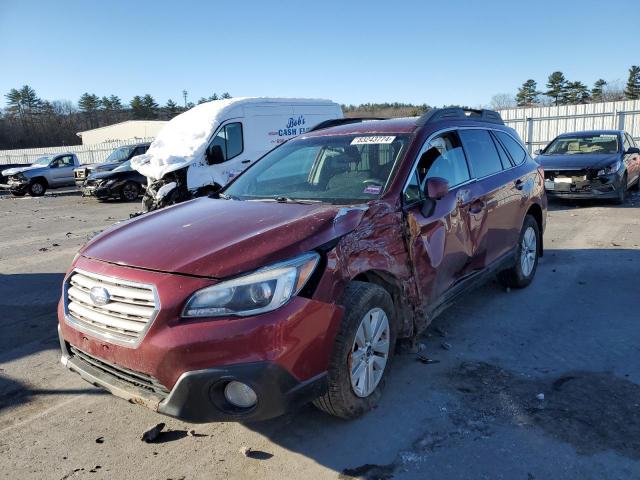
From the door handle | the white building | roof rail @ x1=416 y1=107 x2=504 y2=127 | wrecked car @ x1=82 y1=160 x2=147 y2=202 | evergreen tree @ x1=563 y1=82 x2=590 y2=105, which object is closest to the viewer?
roof rail @ x1=416 y1=107 x2=504 y2=127

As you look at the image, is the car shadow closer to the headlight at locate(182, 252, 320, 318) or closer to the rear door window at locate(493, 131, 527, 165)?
the headlight at locate(182, 252, 320, 318)

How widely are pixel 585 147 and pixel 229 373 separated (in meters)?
12.3

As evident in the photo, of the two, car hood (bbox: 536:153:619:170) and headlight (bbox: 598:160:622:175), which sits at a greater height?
car hood (bbox: 536:153:619:170)

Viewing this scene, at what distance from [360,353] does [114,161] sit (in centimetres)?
1883

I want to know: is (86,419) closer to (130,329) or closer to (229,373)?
(130,329)

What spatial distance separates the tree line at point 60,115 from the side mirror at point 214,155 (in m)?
69.3

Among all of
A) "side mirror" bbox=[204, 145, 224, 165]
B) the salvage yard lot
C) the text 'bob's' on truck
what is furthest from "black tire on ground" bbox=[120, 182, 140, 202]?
the salvage yard lot

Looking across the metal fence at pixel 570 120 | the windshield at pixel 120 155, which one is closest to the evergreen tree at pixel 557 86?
the metal fence at pixel 570 120

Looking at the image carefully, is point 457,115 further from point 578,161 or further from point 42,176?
point 42,176

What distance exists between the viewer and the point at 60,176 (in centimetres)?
2195

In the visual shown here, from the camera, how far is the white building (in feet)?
179

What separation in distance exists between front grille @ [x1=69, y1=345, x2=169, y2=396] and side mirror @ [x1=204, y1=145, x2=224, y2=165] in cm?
919

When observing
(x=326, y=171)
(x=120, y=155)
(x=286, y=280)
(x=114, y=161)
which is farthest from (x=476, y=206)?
(x=120, y=155)

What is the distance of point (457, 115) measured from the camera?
15.2ft
